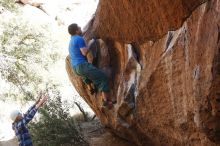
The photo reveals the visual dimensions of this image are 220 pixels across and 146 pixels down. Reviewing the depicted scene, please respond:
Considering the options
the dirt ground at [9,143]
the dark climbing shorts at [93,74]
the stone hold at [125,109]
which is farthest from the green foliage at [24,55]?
the stone hold at [125,109]

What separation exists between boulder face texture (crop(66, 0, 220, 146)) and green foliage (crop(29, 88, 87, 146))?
138cm

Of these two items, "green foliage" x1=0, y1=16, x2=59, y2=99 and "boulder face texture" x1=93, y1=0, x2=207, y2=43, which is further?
"green foliage" x1=0, y1=16, x2=59, y2=99

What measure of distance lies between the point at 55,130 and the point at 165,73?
4.57m

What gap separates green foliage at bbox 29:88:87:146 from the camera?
397 inches

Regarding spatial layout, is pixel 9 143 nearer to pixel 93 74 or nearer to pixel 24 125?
pixel 24 125

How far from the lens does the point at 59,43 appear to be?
60.1 feet

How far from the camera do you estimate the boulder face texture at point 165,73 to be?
5172 mm

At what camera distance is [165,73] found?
6.44 meters

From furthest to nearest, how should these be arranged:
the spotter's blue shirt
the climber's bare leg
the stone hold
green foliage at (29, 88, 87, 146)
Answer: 1. green foliage at (29, 88, 87, 146)
2. the climber's bare leg
3. the spotter's blue shirt
4. the stone hold

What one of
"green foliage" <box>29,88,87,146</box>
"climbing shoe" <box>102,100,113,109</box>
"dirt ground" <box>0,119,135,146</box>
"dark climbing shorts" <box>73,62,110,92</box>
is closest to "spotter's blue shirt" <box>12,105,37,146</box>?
"dark climbing shorts" <box>73,62,110,92</box>

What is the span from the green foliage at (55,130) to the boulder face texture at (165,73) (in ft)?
4.52

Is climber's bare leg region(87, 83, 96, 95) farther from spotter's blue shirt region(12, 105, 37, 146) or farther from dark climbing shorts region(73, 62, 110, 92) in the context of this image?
spotter's blue shirt region(12, 105, 37, 146)

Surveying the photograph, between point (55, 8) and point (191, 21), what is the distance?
61.5 ft

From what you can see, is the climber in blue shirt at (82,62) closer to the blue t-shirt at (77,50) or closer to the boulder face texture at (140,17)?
the blue t-shirt at (77,50)
